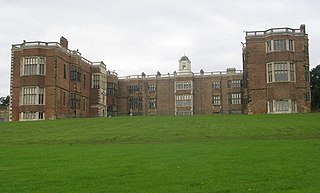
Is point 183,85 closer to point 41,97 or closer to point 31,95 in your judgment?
point 41,97

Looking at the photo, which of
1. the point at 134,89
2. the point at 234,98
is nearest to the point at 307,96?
the point at 234,98

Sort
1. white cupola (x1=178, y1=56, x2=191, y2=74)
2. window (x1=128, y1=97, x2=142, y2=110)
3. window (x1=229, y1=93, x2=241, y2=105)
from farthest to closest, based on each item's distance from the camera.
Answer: white cupola (x1=178, y1=56, x2=191, y2=74) → window (x1=128, y1=97, x2=142, y2=110) → window (x1=229, y1=93, x2=241, y2=105)

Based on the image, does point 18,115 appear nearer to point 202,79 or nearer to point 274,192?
point 202,79

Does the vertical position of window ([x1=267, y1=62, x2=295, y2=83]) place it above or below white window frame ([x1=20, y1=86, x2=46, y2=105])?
above

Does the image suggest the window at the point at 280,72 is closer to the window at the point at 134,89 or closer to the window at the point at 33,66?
the window at the point at 33,66

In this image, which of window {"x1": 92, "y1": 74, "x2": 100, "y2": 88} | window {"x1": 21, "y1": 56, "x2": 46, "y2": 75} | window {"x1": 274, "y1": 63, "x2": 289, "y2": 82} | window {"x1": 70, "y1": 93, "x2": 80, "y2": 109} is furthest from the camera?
window {"x1": 92, "y1": 74, "x2": 100, "y2": 88}

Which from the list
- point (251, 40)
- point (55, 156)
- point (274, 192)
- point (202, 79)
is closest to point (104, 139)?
point (55, 156)

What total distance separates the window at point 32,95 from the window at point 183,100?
3229cm

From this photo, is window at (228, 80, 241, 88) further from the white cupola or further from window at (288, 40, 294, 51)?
window at (288, 40, 294, 51)

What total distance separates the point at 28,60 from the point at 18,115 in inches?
297

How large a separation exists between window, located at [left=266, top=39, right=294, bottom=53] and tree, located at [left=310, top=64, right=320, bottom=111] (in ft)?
76.7

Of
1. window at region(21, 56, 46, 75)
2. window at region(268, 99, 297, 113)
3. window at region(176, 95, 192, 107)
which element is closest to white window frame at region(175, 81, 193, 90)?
window at region(176, 95, 192, 107)

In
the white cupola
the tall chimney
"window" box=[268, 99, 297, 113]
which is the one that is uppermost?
the white cupola

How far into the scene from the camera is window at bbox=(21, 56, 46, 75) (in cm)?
5609
